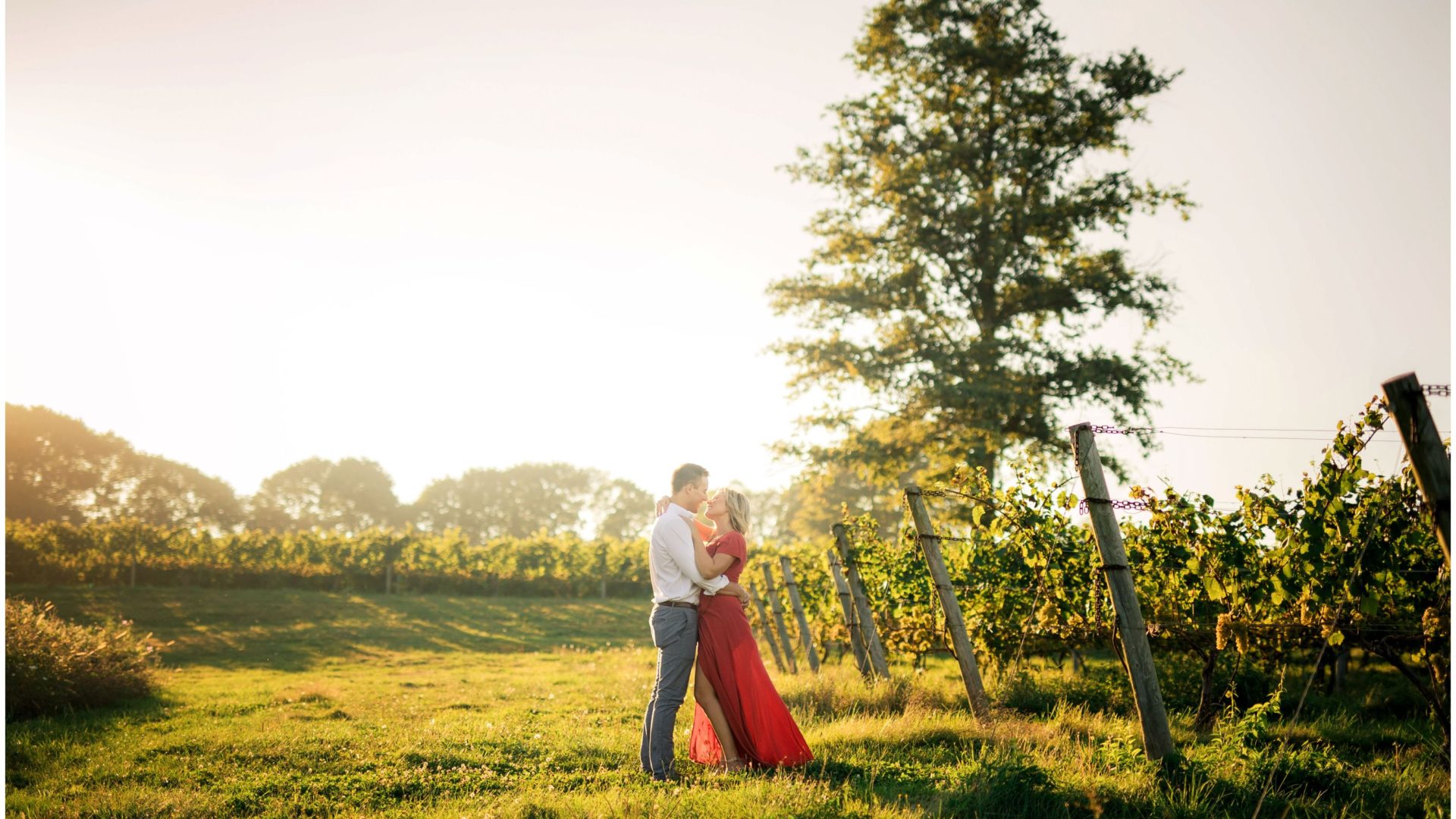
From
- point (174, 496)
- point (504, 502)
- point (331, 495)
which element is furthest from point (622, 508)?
point (174, 496)

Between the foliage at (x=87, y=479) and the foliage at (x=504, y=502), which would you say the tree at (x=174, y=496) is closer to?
the foliage at (x=87, y=479)

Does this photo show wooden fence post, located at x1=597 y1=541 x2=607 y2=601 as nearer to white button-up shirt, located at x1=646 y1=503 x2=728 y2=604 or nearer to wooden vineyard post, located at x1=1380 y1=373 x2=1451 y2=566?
white button-up shirt, located at x1=646 y1=503 x2=728 y2=604

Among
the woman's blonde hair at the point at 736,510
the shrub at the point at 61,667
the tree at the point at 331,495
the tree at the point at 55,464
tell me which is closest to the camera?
the woman's blonde hair at the point at 736,510

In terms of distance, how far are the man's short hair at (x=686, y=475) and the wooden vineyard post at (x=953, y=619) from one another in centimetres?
193

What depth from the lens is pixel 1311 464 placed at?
489 cm

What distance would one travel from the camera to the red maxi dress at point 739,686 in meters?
5.13

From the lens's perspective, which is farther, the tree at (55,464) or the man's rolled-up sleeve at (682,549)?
the tree at (55,464)

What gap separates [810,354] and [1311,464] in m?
13.3

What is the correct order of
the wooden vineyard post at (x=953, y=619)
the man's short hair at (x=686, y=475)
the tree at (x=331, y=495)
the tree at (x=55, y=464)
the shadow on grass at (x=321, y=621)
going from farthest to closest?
the tree at (x=331, y=495) → the tree at (x=55, y=464) → the shadow on grass at (x=321, y=621) → the wooden vineyard post at (x=953, y=619) → the man's short hair at (x=686, y=475)

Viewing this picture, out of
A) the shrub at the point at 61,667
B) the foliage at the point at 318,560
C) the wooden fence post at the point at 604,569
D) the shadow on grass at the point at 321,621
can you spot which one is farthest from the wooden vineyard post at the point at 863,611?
the foliage at the point at 318,560

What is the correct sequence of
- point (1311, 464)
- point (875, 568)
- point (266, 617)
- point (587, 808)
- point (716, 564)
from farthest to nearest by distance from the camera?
1. point (266, 617)
2. point (875, 568)
3. point (716, 564)
4. point (1311, 464)
5. point (587, 808)

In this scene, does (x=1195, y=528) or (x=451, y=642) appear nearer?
(x=1195, y=528)

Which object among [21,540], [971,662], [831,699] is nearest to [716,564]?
[971,662]

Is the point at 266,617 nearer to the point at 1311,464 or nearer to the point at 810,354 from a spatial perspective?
the point at 810,354
